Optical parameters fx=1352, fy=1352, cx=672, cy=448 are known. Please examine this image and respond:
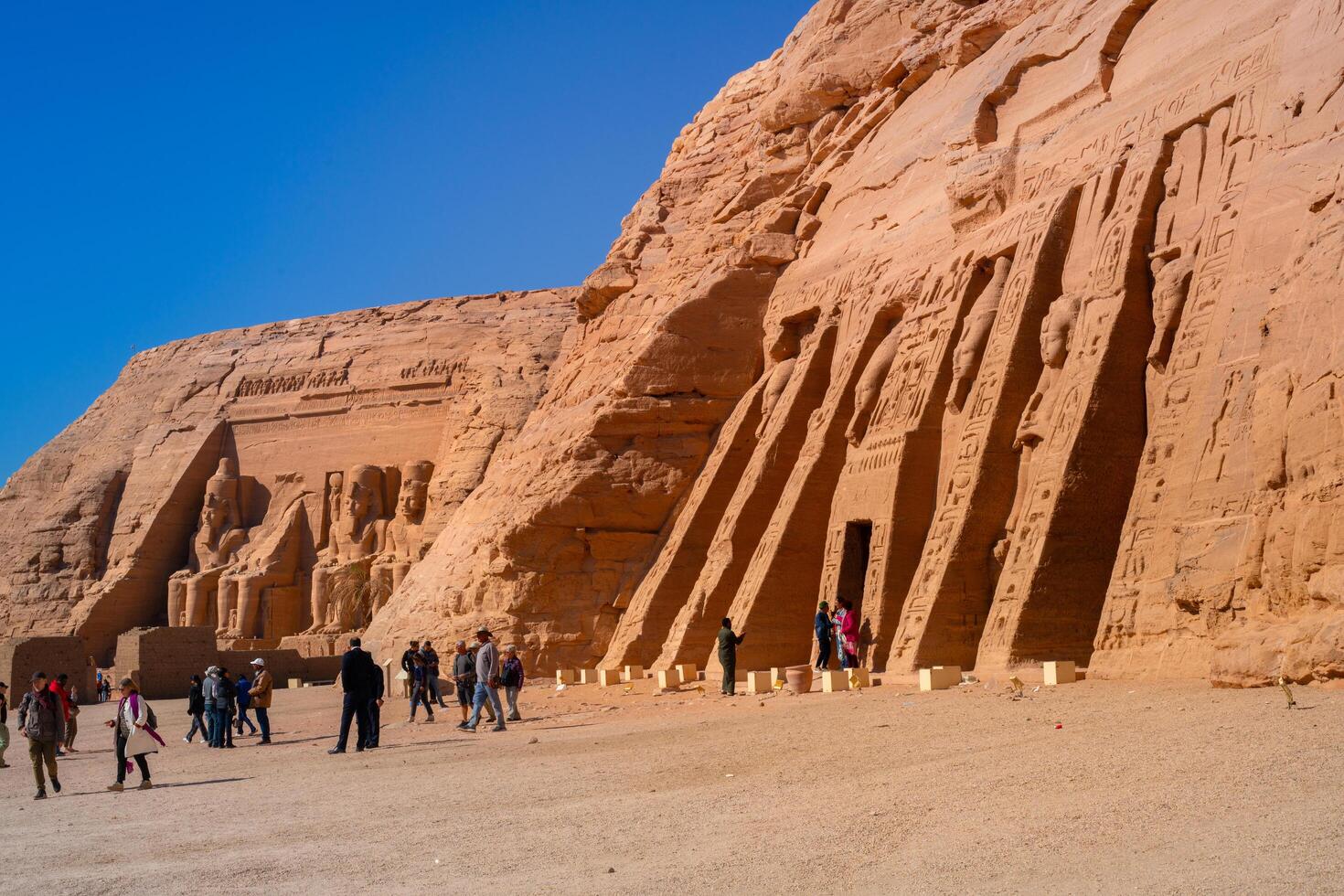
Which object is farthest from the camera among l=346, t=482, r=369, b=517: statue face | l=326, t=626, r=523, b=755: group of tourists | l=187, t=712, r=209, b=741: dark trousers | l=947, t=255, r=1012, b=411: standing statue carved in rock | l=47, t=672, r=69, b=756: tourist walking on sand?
l=346, t=482, r=369, b=517: statue face

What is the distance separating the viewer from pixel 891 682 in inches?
539

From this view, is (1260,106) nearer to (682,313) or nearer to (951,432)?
(951,432)

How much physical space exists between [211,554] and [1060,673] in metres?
29.9

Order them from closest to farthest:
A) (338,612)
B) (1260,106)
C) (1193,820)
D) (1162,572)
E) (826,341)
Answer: (1193,820), (1162,572), (1260,106), (826,341), (338,612)

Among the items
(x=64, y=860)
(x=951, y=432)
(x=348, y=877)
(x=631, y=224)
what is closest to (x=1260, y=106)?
(x=951, y=432)

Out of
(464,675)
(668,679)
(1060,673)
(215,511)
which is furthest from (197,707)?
(215,511)

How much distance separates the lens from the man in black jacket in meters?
12.9

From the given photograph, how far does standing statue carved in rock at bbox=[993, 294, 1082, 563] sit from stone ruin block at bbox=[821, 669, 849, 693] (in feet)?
6.86

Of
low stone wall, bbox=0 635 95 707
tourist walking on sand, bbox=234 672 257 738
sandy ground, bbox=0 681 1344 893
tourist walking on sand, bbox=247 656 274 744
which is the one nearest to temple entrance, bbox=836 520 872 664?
sandy ground, bbox=0 681 1344 893

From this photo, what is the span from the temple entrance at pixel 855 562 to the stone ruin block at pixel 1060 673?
5.28 metres

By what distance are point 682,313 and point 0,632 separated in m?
23.9

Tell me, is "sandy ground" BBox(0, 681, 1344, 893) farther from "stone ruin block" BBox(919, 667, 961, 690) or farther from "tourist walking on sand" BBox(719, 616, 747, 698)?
"tourist walking on sand" BBox(719, 616, 747, 698)

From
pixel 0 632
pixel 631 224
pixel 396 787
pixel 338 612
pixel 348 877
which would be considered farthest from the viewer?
pixel 0 632

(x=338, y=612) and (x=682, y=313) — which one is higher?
(x=682, y=313)
